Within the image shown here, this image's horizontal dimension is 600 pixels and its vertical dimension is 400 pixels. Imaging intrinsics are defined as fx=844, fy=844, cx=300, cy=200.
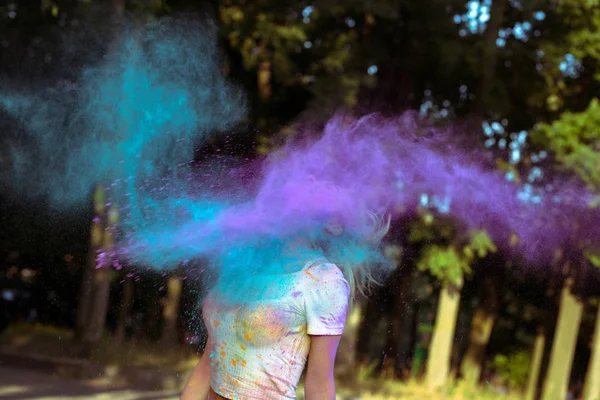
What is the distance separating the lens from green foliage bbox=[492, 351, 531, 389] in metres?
31.1

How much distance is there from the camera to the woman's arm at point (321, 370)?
280cm

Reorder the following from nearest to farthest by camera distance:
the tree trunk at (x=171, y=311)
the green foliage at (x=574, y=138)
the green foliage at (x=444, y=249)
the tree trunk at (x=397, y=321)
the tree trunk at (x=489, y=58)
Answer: the green foliage at (x=574, y=138), the green foliage at (x=444, y=249), the tree trunk at (x=489, y=58), the tree trunk at (x=171, y=311), the tree trunk at (x=397, y=321)

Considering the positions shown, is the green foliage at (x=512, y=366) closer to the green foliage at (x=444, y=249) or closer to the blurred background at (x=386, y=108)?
the blurred background at (x=386, y=108)

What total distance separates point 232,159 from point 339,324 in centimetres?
303

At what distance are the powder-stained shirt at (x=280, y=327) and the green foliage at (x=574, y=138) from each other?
13.2 m

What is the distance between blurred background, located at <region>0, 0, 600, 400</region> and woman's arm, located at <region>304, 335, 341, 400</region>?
10.0m

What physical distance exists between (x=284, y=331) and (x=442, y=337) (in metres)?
16.2

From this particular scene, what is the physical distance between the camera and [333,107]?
1628 cm

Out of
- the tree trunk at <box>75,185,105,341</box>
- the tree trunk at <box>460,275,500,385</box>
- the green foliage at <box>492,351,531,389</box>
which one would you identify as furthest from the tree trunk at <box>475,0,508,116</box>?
the green foliage at <box>492,351,531,389</box>

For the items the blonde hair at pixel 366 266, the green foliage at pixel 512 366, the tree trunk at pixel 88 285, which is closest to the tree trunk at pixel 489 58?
the tree trunk at pixel 88 285

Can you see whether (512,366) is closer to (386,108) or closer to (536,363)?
(536,363)

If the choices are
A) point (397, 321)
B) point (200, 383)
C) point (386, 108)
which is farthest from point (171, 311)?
point (200, 383)

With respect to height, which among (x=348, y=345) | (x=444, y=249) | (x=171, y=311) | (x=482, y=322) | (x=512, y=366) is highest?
(x=444, y=249)

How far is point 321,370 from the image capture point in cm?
280
